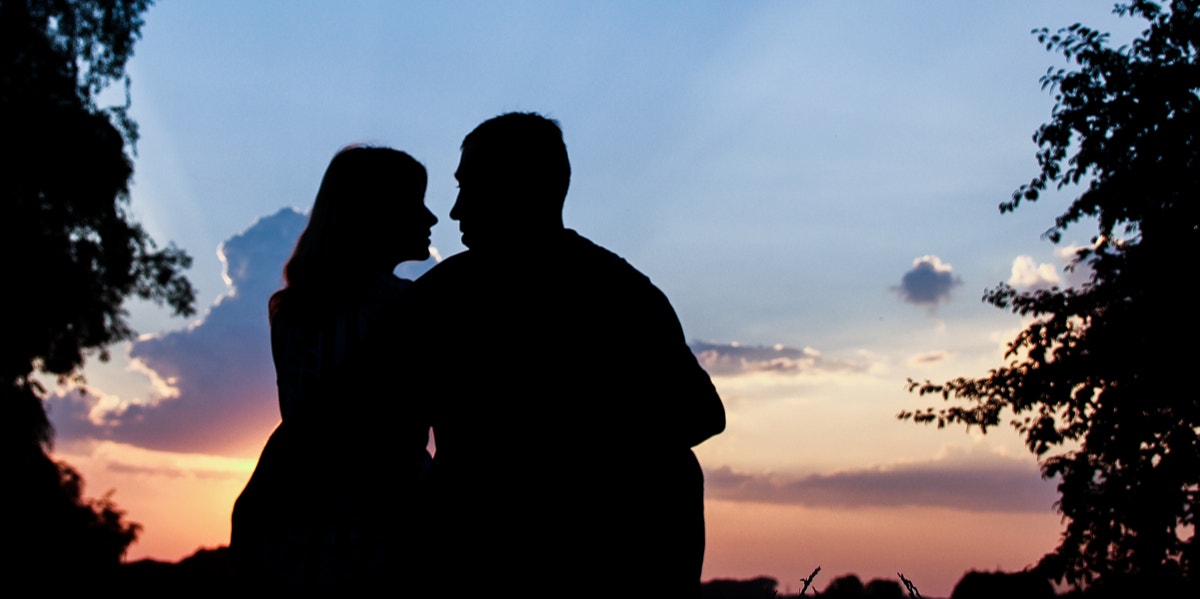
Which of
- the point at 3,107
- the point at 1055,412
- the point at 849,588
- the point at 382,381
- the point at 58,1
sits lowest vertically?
the point at 849,588

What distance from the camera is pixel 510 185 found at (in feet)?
6.39

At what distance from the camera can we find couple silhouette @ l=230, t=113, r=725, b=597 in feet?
5.65

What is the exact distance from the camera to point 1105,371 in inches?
505

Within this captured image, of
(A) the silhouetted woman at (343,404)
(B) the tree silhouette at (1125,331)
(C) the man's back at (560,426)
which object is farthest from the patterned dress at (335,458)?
(B) the tree silhouette at (1125,331)

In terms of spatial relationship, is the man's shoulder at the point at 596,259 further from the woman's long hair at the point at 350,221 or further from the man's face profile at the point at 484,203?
the woman's long hair at the point at 350,221

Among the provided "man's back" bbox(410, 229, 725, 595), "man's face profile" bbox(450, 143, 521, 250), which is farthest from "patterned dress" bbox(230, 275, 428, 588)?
"man's face profile" bbox(450, 143, 521, 250)

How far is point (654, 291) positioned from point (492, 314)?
1.14 ft

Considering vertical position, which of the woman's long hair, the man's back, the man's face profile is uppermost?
the woman's long hair

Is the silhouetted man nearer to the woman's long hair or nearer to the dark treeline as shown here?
the woman's long hair

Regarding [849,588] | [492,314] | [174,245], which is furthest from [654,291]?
[174,245]

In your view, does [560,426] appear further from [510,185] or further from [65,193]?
[65,193]

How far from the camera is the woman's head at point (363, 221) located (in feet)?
8.46

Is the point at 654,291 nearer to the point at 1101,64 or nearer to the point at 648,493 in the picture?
the point at 648,493

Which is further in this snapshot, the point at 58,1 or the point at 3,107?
the point at 58,1
